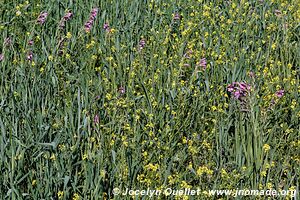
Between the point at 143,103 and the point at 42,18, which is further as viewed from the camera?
Result: the point at 42,18

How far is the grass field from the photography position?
2.91 metres

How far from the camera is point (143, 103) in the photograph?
362 centimetres

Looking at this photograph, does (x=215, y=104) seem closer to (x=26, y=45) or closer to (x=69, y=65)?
(x=69, y=65)

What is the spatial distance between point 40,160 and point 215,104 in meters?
1.26

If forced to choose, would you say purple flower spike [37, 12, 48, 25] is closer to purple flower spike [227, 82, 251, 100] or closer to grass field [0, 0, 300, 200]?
grass field [0, 0, 300, 200]

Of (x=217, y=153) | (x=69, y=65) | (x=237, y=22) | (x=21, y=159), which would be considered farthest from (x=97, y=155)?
(x=237, y=22)

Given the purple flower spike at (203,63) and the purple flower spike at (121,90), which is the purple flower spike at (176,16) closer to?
the purple flower spike at (203,63)

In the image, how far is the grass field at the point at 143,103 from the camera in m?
2.91

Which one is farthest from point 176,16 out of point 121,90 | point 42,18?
point 121,90

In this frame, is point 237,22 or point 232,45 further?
point 237,22

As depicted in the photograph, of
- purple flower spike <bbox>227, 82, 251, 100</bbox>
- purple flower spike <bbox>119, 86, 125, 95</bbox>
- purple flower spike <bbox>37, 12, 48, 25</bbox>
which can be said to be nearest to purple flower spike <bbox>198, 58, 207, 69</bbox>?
purple flower spike <bbox>227, 82, 251, 100</bbox>

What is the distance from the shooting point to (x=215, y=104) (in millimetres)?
3861

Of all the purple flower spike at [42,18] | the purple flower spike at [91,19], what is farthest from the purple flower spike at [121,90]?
the purple flower spike at [42,18]

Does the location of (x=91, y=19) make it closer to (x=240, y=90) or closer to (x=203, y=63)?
(x=203, y=63)
